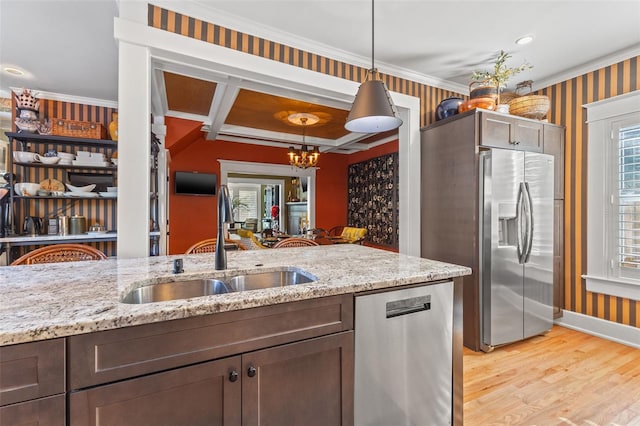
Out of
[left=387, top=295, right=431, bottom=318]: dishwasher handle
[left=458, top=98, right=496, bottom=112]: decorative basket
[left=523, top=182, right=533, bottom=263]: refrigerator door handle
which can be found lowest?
[left=387, top=295, right=431, bottom=318]: dishwasher handle

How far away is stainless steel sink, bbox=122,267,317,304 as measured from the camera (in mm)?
1351

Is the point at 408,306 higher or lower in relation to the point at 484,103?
lower

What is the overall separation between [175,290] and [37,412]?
2.10 feet

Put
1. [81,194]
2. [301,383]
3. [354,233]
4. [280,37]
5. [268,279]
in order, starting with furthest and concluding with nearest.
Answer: [354,233], [81,194], [280,37], [268,279], [301,383]

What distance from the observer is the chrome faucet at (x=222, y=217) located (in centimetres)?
149

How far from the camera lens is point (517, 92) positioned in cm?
363

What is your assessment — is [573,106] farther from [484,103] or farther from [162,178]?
[162,178]

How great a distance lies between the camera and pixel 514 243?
276 centimetres

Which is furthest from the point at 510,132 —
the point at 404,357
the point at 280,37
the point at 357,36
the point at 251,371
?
the point at 251,371

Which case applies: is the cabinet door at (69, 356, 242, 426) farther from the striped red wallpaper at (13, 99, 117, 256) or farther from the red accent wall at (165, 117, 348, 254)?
the red accent wall at (165, 117, 348, 254)

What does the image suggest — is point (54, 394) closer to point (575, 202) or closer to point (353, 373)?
point (353, 373)

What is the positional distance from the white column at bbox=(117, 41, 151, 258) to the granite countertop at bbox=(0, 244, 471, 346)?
1.04 ft

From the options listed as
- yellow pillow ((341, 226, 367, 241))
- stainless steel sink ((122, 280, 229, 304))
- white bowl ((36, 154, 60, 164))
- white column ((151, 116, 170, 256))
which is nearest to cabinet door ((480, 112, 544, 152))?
stainless steel sink ((122, 280, 229, 304))

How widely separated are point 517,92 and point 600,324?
270 centimetres
